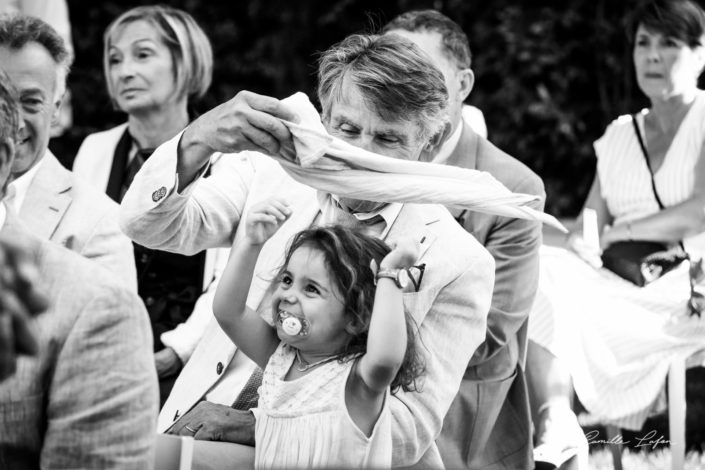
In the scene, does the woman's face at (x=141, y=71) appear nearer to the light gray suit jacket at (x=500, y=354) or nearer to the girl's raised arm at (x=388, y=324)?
the light gray suit jacket at (x=500, y=354)

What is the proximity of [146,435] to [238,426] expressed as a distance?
2.93 feet

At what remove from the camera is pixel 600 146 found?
6031mm

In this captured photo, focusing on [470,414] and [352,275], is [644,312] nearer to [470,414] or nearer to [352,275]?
[470,414]

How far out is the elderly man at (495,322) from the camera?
4.01 metres

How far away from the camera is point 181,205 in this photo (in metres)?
3.22

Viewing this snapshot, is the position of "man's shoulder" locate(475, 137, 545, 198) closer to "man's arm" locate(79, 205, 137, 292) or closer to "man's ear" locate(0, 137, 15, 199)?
"man's arm" locate(79, 205, 137, 292)

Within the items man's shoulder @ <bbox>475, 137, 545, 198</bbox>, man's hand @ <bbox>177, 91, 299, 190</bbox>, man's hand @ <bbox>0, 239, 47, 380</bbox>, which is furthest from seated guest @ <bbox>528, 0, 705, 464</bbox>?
man's hand @ <bbox>0, 239, 47, 380</bbox>

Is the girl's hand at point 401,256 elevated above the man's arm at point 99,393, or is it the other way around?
the girl's hand at point 401,256

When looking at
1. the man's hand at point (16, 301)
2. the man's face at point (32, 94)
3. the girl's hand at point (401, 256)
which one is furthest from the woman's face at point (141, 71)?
the man's hand at point (16, 301)

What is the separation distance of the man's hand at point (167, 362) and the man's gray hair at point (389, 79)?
152cm

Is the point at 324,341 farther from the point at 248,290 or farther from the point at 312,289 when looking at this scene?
the point at 248,290

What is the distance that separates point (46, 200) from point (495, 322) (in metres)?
1.57

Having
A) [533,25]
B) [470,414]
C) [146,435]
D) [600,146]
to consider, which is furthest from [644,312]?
[533,25]

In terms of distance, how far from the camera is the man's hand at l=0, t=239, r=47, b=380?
1.74 metres
